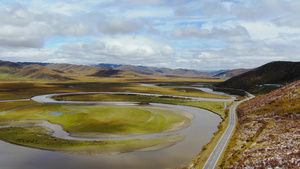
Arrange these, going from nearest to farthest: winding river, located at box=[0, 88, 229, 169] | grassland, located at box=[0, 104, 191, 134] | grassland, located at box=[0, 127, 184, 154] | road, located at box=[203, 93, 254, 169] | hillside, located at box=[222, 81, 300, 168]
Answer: hillside, located at box=[222, 81, 300, 168]
road, located at box=[203, 93, 254, 169]
winding river, located at box=[0, 88, 229, 169]
grassland, located at box=[0, 127, 184, 154]
grassland, located at box=[0, 104, 191, 134]

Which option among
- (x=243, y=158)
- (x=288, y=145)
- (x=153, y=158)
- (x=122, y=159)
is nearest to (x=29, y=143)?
(x=122, y=159)

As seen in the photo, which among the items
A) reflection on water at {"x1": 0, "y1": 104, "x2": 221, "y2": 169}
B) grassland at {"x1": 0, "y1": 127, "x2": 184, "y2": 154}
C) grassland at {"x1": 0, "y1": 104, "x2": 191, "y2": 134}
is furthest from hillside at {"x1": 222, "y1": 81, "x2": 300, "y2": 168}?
grassland at {"x1": 0, "y1": 104, "x2": 191, "y2": 134}

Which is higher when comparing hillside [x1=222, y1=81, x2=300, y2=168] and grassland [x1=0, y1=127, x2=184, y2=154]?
hillside [x1=222, y1=81, x2=300, y2=168]

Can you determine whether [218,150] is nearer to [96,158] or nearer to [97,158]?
[97,158]

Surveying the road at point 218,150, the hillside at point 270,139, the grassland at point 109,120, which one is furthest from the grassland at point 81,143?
the hillside at point 270,139

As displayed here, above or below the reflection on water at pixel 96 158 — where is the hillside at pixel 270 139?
above

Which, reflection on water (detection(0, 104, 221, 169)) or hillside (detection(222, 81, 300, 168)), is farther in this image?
reflection on water (detection(0, 104, 221, 169))

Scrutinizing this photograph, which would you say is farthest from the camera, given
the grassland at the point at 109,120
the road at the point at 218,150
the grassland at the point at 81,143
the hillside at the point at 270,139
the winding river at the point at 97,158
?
the grassland at the point at 109,120

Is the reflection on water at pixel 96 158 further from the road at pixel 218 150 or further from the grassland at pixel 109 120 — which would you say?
the grassland at pixel 109 120

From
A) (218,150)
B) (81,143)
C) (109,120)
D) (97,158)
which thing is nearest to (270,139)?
(218,150)

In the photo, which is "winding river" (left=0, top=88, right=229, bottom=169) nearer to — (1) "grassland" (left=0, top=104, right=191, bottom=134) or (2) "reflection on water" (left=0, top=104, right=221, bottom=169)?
(2) "reflection on water" (left=0, top=104, right=221, bottom=169)
